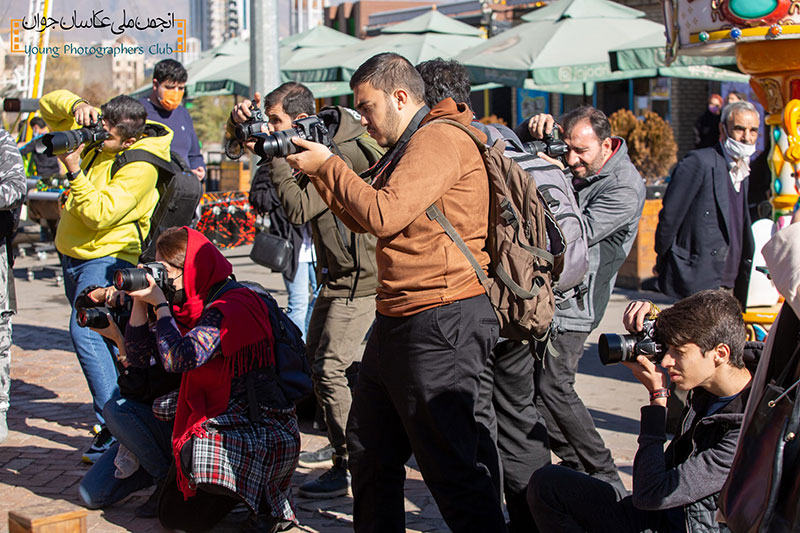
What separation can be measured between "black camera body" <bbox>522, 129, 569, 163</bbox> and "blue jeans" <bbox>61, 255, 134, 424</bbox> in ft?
7.62

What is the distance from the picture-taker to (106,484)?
14.4 feet

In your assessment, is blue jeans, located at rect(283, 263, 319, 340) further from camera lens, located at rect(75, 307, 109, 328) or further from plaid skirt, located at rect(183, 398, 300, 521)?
plaid skirt, located at rect(183, 398, 300, 521)

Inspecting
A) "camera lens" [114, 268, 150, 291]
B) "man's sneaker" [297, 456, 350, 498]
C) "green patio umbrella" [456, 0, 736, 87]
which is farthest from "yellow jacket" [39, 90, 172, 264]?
"green patio umbrella" [456, 0, 736, 87]

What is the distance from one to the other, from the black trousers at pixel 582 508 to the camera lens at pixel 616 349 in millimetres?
512

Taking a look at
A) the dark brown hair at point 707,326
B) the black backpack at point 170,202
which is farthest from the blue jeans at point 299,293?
the dark brown hair at point 707,326

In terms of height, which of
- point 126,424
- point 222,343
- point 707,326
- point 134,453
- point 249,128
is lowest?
point 134,453

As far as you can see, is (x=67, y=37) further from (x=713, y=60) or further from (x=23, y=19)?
(x=713, y=60)

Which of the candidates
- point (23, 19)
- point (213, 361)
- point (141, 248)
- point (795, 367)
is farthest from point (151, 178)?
point (23, 19)

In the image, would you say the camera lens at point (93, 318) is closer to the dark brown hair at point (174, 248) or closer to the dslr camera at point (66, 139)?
the dark brown hair at point (174, 248)

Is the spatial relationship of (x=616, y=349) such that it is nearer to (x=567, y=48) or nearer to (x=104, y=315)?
(x=104, y=315)

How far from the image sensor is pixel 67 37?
10.8 meters

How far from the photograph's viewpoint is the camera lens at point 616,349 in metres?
2.88

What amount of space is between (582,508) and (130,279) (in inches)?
81.5

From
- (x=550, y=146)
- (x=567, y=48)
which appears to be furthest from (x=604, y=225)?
(x=567, y=48)
